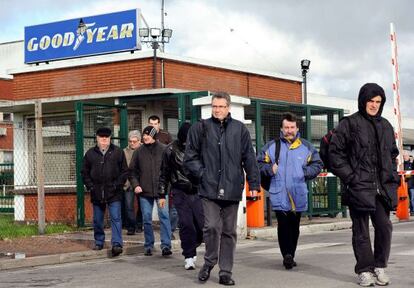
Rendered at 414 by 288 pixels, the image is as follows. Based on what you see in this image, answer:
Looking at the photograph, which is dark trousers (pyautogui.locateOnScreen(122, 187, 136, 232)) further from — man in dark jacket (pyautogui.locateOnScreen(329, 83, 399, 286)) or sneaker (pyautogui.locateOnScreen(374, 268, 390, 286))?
sneaker (pyautogui.locateOnScreen(374, 268, 390, 286))

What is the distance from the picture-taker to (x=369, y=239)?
7250mm

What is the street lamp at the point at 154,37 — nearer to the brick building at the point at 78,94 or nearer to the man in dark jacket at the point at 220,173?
the brick building at the point at 78,94

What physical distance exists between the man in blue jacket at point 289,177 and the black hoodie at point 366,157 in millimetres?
1293

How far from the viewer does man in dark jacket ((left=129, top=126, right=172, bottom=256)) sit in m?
10.6

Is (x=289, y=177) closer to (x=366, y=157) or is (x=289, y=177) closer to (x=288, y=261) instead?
(x=288, y=261)

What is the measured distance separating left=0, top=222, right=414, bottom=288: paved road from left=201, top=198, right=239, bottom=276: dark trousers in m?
0.27

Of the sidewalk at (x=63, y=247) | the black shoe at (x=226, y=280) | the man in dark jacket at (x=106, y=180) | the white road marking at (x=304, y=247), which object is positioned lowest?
the white road marking at (x=304, y=247)

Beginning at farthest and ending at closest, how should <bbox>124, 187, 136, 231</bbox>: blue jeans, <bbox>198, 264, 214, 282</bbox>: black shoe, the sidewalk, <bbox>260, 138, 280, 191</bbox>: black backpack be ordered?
<bbox>124, 187, 136, 231</bbox>: blue jeans < the sidewalk < <bbox>260, 138, 280, 191</bbox>: black backpack < <bbox>198, 264, 214, 282</bbox>: black shoe

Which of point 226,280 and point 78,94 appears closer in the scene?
point 226,280

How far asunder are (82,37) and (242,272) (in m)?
11.0

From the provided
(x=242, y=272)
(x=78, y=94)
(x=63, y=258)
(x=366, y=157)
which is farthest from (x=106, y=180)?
(x=78, y=94)

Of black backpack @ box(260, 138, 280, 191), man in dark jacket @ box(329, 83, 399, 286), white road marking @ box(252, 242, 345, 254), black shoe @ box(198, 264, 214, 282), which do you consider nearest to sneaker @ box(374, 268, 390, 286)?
man in dark jacket @ box(329, 83, 399, 286)

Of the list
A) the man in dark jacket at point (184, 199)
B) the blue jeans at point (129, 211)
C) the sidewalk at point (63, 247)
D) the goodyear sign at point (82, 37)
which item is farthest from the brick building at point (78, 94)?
the man in dark jacket at point (184, 199)

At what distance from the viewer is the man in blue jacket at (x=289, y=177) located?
338 inches
